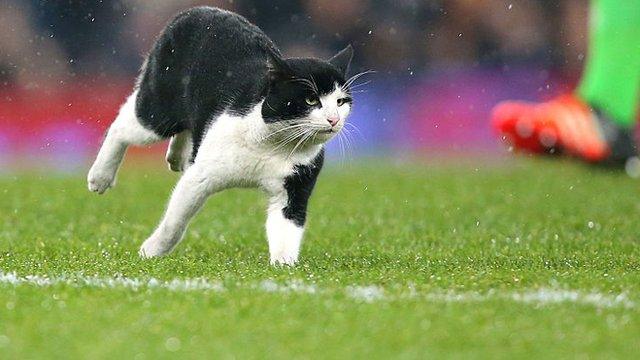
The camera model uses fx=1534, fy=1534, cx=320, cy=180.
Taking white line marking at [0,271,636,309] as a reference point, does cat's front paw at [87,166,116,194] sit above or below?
below

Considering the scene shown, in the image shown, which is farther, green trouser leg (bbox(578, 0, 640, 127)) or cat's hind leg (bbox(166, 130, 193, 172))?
green trouser leg (bbox(578, 0, 640, 127))

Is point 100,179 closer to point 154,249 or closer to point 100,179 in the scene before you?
point 100,179

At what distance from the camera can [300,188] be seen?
20.3 ft

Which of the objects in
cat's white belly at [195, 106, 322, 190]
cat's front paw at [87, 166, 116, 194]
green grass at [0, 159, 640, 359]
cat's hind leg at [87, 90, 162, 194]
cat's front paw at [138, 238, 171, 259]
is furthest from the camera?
cat's front paw at [87, 166, 116, 194]

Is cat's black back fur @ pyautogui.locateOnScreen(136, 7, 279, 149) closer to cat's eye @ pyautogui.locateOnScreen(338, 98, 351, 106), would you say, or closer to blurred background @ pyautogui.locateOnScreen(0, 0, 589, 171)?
cat's eye @ pyautogui.locateOnScreen(338, 98, 351, 106)

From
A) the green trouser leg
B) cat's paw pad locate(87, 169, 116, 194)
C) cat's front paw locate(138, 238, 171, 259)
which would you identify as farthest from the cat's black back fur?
the green trouser leg

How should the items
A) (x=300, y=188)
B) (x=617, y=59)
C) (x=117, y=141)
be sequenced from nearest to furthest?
(x=300, y=188) → (x=117, y=141) → (x=617, y=59)

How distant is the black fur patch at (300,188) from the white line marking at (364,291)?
0.69 meters

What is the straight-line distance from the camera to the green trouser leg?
10234 mm

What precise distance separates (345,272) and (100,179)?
1.60 meters

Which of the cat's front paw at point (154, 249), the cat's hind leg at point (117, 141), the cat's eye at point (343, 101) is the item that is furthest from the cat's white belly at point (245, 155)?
the cat's hind leg at point (117, 141)

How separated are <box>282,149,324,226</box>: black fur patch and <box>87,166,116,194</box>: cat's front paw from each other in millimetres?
1187

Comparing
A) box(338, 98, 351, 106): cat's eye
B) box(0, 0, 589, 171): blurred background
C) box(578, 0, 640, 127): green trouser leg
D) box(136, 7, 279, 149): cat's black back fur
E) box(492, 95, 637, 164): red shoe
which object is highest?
box(338, 98, 351, 106): cat's eye

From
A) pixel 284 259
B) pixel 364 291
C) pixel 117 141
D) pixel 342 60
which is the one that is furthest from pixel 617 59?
pixel 364 291
